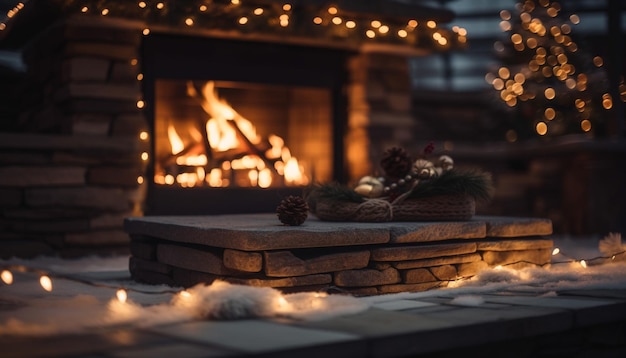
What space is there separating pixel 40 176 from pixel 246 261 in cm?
250

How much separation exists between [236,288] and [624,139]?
523 centimetres

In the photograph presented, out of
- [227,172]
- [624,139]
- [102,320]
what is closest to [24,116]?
[227,172]

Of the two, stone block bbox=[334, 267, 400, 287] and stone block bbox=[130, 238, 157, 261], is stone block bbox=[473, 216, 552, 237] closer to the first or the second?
stone block bbox=[334, 267, 400, 287]

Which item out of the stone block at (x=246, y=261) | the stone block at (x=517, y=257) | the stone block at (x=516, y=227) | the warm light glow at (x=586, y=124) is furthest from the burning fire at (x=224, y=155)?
the warm light glow at (x=586, y=124)

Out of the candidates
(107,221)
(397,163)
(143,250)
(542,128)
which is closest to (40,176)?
(107,221)

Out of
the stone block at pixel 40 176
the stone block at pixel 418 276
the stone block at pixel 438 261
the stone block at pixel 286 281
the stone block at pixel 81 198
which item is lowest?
the stone block at pixel 418 276

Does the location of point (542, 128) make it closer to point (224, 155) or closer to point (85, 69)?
point (224, 155)

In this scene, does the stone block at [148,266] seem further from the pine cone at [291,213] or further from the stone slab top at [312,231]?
the pine cone at [291,213]

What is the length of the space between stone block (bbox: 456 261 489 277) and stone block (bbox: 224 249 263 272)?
116cm

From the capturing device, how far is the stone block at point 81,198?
18.9 ft

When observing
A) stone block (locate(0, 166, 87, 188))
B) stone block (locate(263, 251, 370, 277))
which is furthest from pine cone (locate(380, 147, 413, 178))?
stone block (locate(0, 166, 87, 188))

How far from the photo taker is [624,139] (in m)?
7.44

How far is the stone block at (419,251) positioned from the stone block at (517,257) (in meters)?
0.15

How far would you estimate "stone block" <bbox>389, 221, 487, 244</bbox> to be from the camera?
4.18 metres
